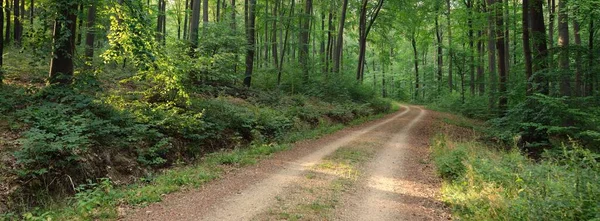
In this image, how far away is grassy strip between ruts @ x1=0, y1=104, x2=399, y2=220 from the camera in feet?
17.6

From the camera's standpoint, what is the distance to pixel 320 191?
695cm

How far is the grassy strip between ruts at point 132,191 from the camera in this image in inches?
211

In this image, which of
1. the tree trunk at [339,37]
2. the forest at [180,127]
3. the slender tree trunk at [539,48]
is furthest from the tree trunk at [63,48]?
the tree trunk at [339,37]

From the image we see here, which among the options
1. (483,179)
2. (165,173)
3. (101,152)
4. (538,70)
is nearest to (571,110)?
(538,70)

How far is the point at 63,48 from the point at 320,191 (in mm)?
7850

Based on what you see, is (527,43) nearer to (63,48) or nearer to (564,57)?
(564,57)

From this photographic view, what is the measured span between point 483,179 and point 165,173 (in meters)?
7.24

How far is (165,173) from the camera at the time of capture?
809cm

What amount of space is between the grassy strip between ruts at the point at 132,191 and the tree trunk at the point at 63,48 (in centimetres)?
372

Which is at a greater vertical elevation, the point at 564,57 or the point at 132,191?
the point at 564,57

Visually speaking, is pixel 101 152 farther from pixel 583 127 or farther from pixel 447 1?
pixel 447 1

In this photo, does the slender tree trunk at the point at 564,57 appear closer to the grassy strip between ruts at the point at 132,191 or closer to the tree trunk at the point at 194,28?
the grassy strip between ruts at the point at 132,191

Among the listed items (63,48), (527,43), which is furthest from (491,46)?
(63,48)

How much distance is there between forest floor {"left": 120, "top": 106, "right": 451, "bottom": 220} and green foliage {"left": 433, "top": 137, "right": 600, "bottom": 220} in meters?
0.57
